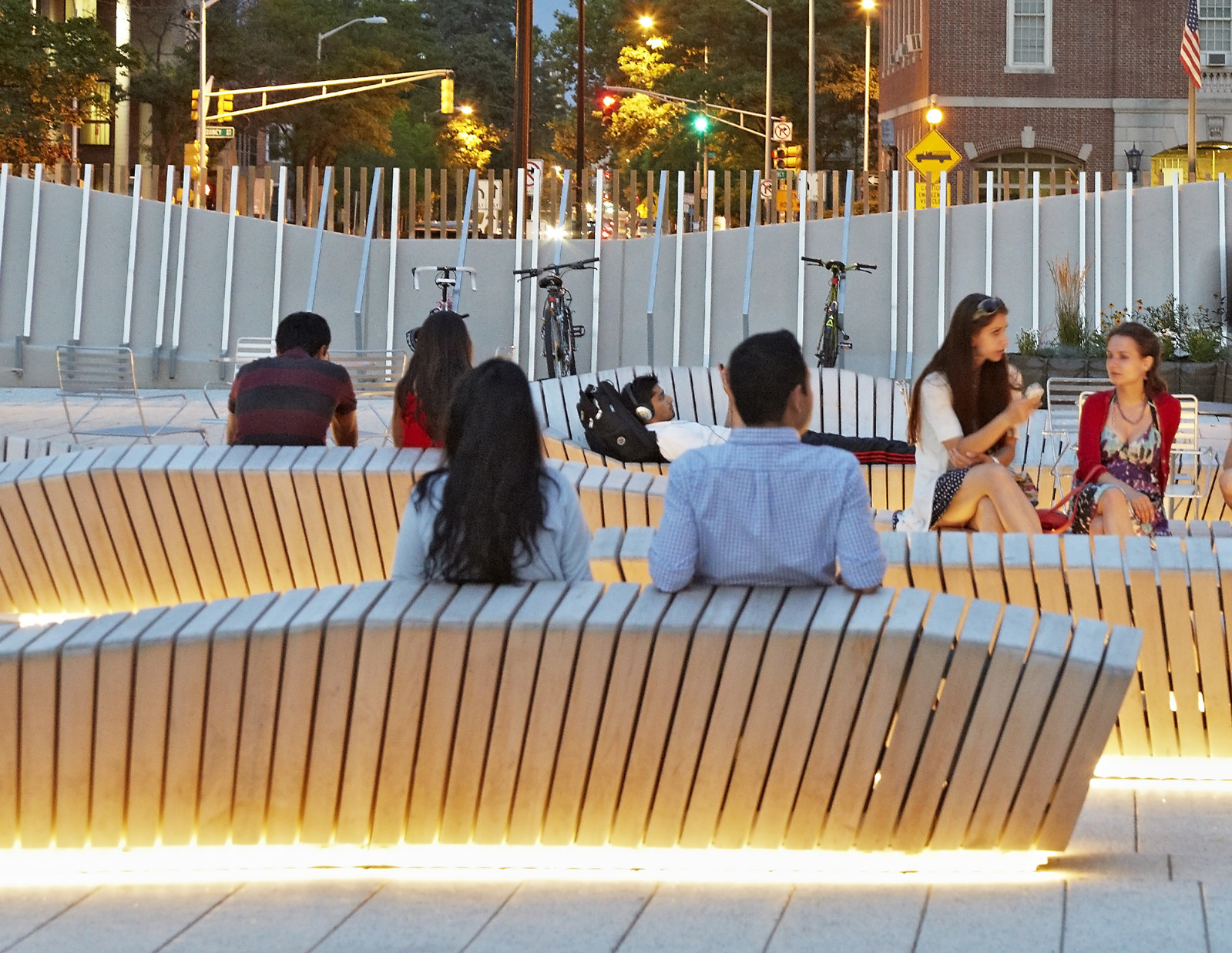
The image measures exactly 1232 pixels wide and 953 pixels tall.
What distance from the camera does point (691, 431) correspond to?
884 centimetres

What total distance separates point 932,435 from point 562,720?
3165mm

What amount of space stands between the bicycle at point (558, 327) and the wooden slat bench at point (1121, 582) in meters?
12.6

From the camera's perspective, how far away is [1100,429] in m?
6.98

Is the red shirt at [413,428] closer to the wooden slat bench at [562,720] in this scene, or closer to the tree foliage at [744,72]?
the wooden slat bench at [562,720]

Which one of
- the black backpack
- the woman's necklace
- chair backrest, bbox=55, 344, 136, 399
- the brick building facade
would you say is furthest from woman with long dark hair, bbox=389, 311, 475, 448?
the brick building facade

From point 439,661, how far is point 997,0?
40.1m

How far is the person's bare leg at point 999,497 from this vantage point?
6289 mm

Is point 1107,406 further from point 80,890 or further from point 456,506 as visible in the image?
point 80,890

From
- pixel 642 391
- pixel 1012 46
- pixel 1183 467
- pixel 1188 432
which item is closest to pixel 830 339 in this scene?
pixel 1188 432

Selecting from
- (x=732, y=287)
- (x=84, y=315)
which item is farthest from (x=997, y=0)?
(x=84, y=315)

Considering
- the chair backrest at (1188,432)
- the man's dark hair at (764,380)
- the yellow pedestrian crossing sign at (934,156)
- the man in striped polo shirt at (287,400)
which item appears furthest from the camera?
the yellow pedestrian crossing sign at (934,156)

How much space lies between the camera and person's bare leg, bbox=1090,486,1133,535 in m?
6.52

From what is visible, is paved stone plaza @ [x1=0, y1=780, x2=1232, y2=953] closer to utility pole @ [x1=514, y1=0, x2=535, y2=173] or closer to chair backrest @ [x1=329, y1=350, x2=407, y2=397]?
chair backrest @ [x1=329, y1=350, x2=407, y2=397]

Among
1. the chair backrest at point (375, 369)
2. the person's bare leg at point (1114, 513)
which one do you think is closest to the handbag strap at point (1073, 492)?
the person's bare leg at point (1114, 513)
